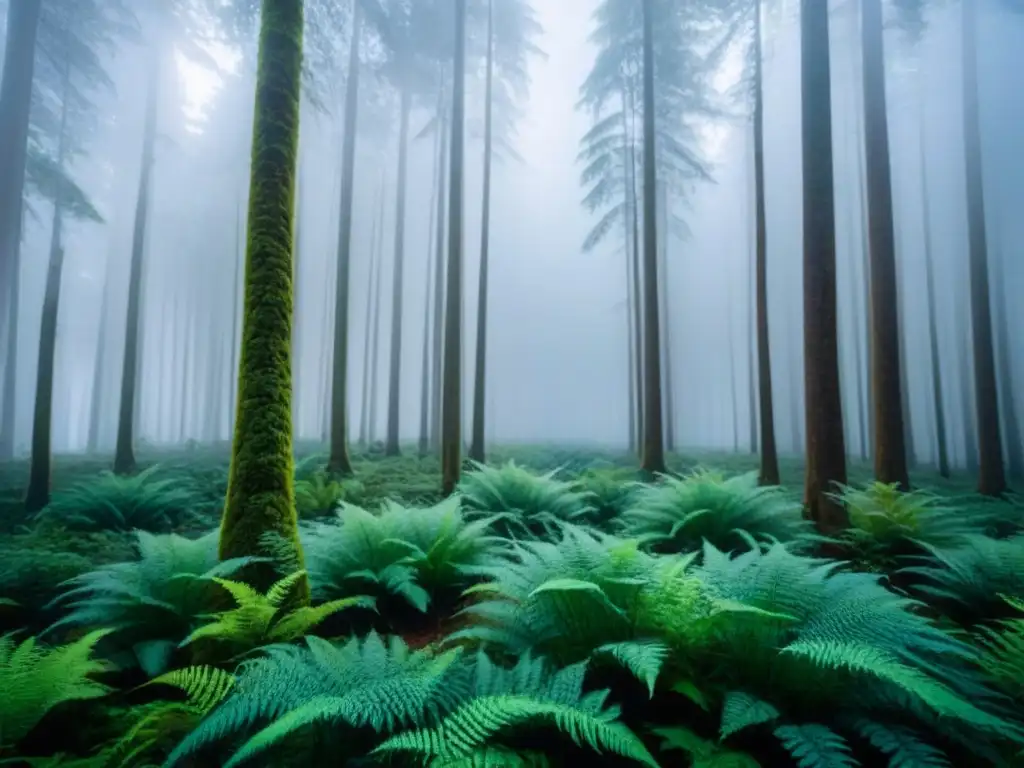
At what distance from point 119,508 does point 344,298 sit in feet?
19.6

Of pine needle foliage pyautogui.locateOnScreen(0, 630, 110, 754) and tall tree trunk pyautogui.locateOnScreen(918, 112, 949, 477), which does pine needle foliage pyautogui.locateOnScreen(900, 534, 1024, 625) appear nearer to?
pine needle foliage pyautogui.locateOnScreen(0, 630, 110, 754)

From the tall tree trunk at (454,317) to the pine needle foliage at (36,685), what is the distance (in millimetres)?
6303

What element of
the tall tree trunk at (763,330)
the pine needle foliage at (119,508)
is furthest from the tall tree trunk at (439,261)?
the pine needle foliage at (119,508)

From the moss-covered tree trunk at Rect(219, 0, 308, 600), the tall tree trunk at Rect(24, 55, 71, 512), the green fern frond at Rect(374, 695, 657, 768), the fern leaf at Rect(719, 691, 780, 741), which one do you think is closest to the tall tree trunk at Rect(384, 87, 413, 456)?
the tall tree trunk at Rect(24, 55, 71, 512)

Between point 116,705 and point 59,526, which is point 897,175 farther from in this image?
point 59,526

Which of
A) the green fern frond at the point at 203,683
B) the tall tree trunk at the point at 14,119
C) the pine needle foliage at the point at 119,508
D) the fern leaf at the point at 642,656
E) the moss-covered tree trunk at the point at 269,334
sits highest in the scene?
the tall tree trunk at the point at 14,119

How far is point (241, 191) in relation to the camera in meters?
19.2

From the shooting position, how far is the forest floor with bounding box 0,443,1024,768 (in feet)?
5.35

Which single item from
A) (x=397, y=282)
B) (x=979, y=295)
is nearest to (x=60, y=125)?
(x=397, y=282)

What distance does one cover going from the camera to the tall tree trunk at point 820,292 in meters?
5.39

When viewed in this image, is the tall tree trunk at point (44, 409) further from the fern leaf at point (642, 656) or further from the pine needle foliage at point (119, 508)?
the fern leaf at point (642, 656)

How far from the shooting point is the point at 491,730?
4.91 feet

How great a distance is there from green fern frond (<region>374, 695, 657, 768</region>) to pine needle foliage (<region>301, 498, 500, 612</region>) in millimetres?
1806

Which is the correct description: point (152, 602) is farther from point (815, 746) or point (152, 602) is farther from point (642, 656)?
point (815, 746)
